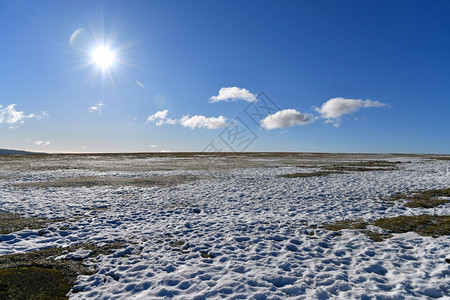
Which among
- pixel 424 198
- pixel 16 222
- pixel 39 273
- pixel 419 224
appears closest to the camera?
pixel 39 273

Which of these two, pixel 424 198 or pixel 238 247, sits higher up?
pixel 424 198

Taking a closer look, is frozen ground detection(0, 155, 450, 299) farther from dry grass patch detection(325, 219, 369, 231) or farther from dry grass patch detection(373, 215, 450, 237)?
dry grass patch detection(373, 215, 450, 237)

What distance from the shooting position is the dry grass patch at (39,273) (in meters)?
5.52

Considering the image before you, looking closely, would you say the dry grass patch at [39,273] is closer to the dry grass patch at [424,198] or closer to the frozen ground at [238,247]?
the frozen ground at [238,247]

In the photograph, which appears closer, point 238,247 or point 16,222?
point 238,247

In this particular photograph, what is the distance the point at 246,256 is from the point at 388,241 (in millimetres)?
5120

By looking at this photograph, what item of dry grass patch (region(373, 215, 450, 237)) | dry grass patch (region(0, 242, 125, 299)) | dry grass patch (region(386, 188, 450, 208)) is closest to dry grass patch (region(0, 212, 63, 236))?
dry grass patch (region(0, 242, 125, 299))

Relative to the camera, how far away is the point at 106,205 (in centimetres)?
1420

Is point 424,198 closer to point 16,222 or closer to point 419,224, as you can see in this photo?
point 419,224

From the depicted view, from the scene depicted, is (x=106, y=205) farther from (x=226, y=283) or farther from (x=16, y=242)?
(x=226, y=283)

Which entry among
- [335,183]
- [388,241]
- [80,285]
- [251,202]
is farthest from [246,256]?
[335,183]

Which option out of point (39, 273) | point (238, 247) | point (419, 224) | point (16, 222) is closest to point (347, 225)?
point (419, 224)

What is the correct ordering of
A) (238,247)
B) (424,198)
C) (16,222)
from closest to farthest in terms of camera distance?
1. (238,247)
2. (16,222)
3. (424,198)

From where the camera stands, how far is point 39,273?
640cm
